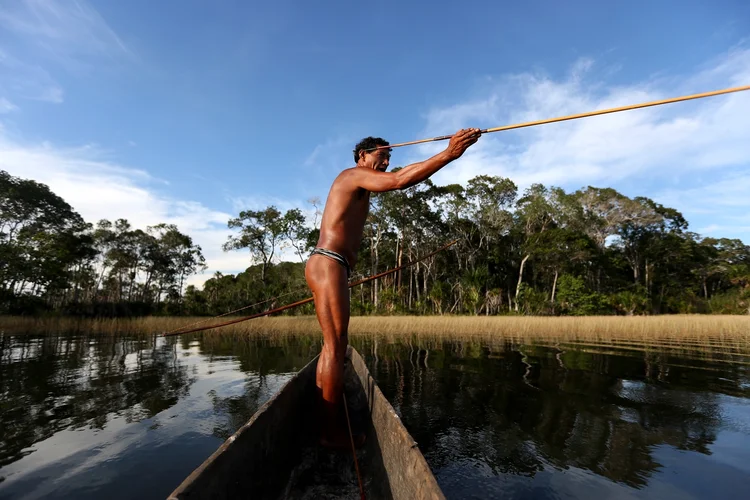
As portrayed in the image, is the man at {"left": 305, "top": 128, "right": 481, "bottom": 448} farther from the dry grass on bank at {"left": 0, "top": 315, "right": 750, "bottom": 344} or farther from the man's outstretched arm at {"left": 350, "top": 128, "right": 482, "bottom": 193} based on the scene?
the dry grass on bank at {"left": 0, "top": 315, "right": 750, "bottom": 344}

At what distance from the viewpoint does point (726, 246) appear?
1569 inches

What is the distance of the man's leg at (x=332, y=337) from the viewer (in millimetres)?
2441

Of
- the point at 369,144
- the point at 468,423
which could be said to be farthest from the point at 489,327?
the point at 369,144

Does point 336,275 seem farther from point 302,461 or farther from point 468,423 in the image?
point 468,423

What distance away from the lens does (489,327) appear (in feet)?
47.7

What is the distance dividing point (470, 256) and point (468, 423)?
90.5 ft

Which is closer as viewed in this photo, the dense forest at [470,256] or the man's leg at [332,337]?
the man's leg at [332,337]

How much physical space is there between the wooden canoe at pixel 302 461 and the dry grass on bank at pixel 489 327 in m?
9.66

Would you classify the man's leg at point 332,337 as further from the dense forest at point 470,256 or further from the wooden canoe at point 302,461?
the dense forest at point 470,256

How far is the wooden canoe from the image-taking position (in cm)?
134

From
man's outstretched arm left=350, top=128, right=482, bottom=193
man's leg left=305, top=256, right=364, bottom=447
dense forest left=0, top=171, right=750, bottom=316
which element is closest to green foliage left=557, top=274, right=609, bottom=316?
dense forest left=0, top=171, right=750, bottom=316

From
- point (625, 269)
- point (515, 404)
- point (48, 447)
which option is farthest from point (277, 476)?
point (625, 269)

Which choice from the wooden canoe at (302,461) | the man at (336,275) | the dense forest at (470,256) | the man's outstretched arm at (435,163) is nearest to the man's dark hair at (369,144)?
the man at (336,275)

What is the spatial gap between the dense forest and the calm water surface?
750 inches
